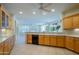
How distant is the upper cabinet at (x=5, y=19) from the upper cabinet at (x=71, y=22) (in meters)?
2.48

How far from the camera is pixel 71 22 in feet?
21.1

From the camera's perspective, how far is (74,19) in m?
6.16

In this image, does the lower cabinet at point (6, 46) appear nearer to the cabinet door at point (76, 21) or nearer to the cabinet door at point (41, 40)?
the cabinet door at point (41, 40)

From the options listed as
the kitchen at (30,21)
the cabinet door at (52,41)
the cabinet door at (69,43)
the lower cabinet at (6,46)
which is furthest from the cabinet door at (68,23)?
the lower cabinet at (6,46)

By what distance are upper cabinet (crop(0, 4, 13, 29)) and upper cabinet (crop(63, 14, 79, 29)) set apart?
2.48 m

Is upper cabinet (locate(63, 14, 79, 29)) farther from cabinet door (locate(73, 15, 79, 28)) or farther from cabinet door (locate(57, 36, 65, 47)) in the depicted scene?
cabinet door (locate(57, 36, 65, 47))

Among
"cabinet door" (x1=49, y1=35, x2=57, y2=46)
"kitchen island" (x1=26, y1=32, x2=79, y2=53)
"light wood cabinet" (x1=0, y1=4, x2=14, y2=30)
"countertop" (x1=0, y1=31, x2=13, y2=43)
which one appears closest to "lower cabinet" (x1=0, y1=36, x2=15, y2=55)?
"countertop" (x1=0, y1=31, x2=13, y2=43)

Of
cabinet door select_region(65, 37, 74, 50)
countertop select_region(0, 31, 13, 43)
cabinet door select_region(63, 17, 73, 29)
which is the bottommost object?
cabinet door select_region(65, 37, 74, 50)

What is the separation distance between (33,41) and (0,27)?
2.53 metres

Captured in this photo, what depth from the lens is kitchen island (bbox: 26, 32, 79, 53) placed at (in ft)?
19.1

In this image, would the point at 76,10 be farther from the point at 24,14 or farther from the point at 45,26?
the point at 24,14

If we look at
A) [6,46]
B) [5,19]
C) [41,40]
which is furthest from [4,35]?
[41,40]

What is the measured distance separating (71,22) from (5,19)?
3117mm

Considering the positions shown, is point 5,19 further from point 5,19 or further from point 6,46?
point 6,46
